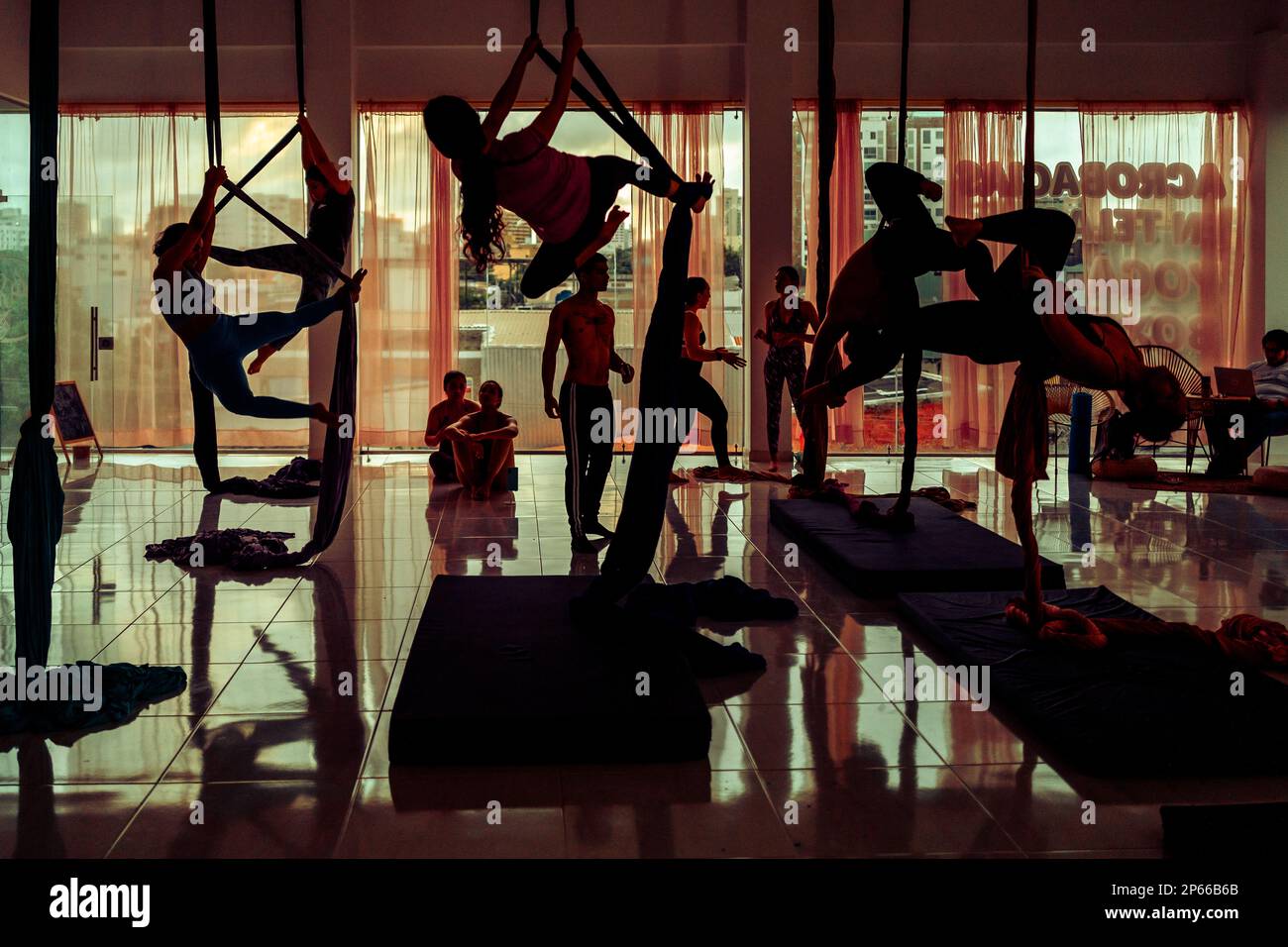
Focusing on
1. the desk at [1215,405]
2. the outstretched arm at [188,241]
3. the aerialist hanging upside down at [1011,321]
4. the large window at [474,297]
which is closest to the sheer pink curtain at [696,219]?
the large window at [474,297]

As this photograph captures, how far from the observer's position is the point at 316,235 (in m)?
6.86

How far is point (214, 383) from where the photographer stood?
6.91 metres

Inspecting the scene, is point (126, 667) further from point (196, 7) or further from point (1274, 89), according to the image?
point (1274, 89)

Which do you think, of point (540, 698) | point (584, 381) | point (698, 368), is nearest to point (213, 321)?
point (584, 381)

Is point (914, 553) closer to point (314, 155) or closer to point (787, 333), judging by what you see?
point (314, 155)

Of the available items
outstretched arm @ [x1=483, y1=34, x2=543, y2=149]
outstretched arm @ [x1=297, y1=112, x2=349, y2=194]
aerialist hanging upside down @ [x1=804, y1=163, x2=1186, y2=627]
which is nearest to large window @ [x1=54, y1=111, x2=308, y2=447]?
outstretched arm @ [x1=297, y1=112, x2=349, y2=194]

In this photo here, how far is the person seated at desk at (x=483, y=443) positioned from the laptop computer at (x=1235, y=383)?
530cm

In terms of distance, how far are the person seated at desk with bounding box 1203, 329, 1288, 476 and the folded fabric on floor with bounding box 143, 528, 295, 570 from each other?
6875 millimetres

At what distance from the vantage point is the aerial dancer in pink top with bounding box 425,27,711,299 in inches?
162

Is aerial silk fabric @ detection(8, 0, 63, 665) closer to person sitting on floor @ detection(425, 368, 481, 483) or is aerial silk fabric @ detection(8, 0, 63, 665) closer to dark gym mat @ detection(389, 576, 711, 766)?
dark gym mat @ detection(389, 576, 711, 766)

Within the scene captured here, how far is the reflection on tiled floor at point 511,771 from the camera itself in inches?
125

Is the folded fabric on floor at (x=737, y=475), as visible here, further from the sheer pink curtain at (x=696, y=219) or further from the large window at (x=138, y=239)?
the large window at (x=138, y=239)

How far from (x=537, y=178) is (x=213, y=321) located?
2.98m
